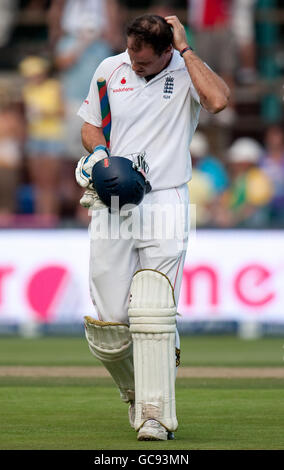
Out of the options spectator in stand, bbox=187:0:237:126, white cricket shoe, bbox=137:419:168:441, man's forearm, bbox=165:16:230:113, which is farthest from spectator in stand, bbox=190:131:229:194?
white cricket shoe, bbox=137:419:168:441

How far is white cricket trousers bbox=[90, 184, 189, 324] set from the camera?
675 cm

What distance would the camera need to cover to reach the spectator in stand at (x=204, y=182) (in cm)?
1530

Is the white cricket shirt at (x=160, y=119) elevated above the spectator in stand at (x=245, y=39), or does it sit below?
below

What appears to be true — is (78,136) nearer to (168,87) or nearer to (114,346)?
(168,87)

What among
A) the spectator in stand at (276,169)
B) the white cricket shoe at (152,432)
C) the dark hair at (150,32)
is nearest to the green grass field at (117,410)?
the white cricket shoe at (152,432)

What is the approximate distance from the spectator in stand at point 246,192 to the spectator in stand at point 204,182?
0.12 m

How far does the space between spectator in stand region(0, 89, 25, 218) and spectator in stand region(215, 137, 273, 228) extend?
9.25 ft

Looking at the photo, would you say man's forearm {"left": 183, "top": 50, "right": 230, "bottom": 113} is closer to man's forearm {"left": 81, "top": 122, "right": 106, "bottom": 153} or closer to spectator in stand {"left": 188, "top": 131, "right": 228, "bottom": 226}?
man's forearm {"left": 81, "top": 122, "right": 106, "bottom": 153}

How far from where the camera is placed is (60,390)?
923cm

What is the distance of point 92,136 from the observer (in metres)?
7.09

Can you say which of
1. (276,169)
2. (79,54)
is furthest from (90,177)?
(79,54)

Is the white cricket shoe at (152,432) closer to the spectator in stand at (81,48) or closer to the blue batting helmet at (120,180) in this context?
the blue batting helmet at (120,180)

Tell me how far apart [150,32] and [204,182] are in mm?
8887
